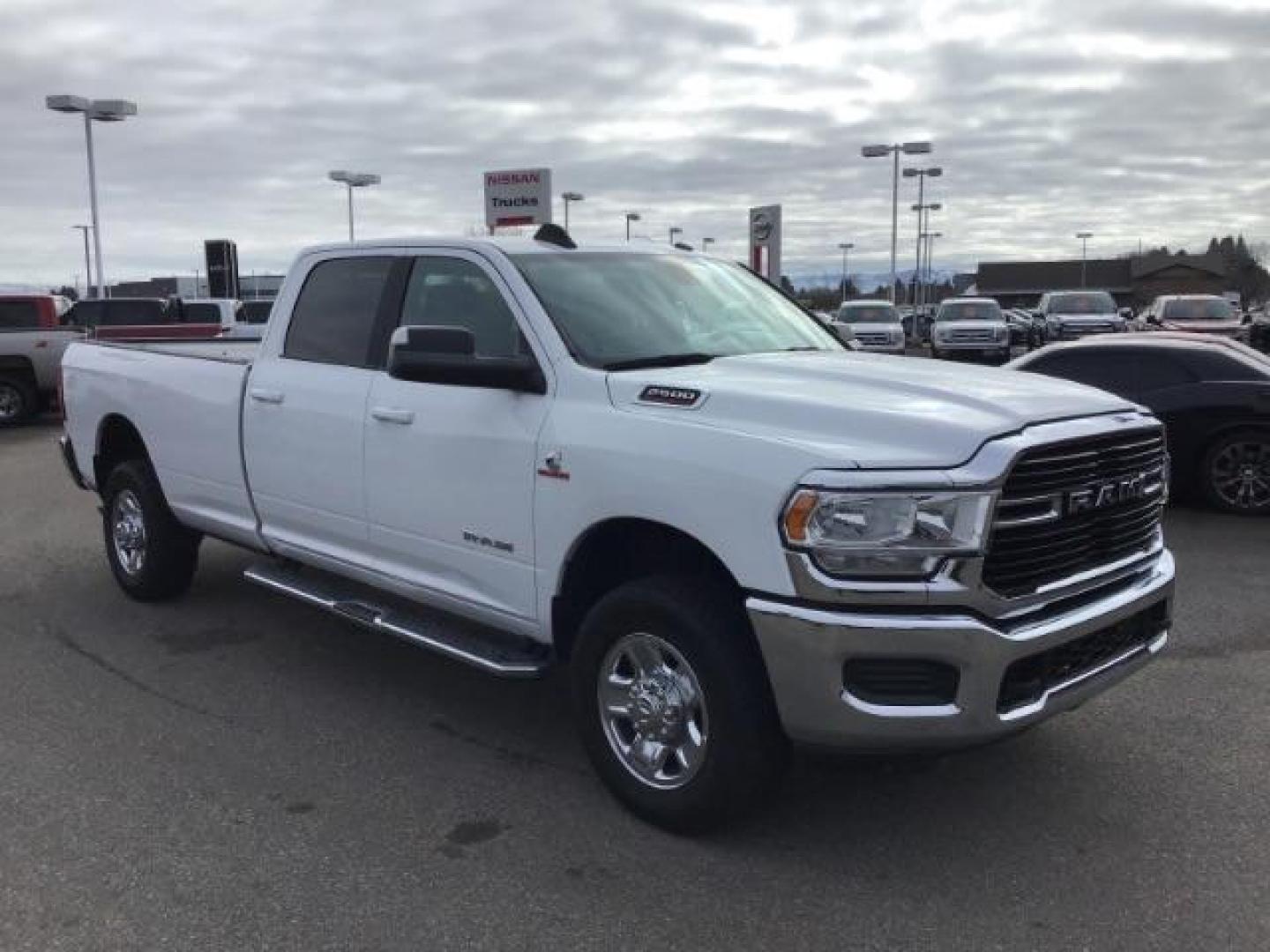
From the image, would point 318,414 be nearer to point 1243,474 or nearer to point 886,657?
point 886,657

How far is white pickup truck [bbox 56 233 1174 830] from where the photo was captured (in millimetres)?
3346

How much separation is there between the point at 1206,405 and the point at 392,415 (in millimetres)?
7580

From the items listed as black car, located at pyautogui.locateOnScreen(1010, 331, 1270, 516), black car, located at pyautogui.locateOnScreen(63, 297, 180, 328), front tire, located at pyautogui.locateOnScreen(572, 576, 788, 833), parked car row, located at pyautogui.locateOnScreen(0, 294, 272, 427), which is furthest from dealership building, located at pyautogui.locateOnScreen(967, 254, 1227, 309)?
front tire, located at pyautogui.locateOnScreen(572, 576, 788, 833)

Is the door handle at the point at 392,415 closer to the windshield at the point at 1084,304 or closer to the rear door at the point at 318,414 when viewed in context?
the rear door at the point at 318,414

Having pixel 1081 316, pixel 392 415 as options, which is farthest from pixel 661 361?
pixel 1081 316

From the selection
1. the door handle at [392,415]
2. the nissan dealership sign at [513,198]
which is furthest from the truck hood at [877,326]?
the door handle at [392,415]

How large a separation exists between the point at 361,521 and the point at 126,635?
2.16m

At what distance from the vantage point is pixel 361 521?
5.01 metres

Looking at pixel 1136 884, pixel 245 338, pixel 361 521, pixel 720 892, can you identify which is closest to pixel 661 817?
pixel 720 892

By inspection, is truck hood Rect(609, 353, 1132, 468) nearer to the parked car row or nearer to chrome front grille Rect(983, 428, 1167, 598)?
chrome front grille Rect(983, 428, 1167, 598)

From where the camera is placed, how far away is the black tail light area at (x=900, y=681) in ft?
11.0

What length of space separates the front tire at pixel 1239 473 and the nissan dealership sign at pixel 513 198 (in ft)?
36.4

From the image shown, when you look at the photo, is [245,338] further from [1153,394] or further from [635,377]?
[1153,394]

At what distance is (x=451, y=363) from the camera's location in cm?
408
